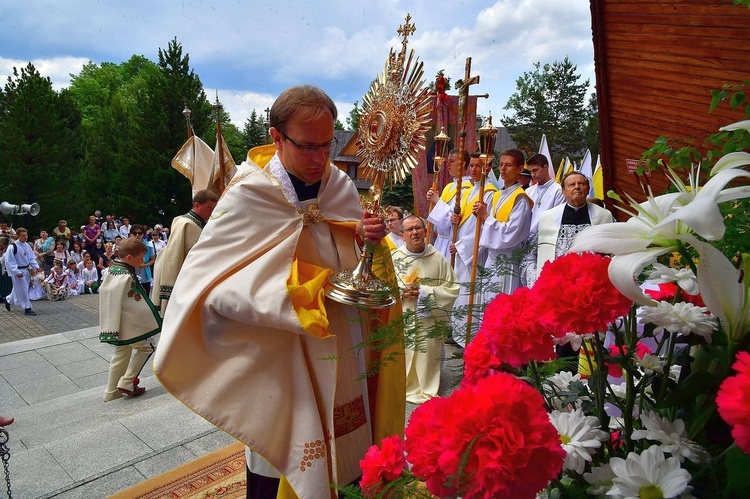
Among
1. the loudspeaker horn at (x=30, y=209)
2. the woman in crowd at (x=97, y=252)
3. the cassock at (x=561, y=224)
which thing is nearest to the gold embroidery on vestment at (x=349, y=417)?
the cassock at (x=561, y=224)

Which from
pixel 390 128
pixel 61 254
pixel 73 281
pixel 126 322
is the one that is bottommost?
pixel 73 281

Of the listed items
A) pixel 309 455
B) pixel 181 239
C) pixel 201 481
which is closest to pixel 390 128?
pixel 309 455

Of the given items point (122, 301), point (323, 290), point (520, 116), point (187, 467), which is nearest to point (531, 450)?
point (323, 290)

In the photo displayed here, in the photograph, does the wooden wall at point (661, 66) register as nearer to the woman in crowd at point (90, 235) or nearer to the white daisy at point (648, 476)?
the white daisy at point (648, 476)

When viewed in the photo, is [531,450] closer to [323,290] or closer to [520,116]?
[323,290]

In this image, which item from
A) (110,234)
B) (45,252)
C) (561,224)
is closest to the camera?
(561,224)

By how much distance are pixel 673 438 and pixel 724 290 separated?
9.9 inches

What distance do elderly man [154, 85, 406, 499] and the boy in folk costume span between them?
3921mm

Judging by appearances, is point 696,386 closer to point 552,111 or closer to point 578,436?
point 578,436

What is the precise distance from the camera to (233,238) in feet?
7.19

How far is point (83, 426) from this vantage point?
461 centimetres

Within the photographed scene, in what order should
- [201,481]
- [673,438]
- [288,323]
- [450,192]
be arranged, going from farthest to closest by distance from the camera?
[450,192]
[201,481]
[288,323]
[673,438]

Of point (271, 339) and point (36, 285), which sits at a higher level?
point (271, 339)

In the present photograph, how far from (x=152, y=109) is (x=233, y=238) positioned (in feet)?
107
